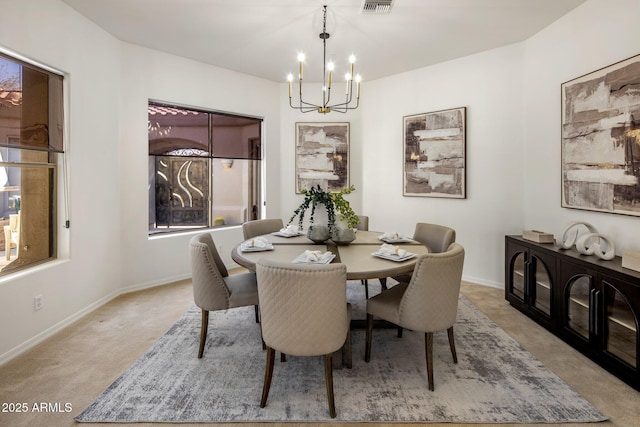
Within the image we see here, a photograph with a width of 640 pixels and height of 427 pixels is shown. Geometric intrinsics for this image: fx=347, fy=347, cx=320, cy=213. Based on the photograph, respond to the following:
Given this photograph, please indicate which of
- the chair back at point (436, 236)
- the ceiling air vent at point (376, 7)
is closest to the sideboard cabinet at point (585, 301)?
the chair back at point (436, 236)

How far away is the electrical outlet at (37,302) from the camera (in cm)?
273

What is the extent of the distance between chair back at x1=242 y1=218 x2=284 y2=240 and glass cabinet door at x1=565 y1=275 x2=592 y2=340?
2752 millimetres

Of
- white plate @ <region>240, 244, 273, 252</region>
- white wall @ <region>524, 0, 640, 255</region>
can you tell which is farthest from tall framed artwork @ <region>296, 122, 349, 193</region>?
white plate @ <region>240, 244, 273, 252</region>

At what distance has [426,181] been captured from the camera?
4711 millimetres

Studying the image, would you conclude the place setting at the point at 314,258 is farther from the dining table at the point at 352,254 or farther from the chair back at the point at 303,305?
the chair back at the point at 303,305

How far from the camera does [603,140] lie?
2.86 meters

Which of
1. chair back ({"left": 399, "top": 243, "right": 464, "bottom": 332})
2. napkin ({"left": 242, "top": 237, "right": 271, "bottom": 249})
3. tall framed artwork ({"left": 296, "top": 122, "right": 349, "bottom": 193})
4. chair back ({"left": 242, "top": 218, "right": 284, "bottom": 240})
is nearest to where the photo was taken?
chair back ({"left": 399, "top": 243, "right": 464, "bottom": 332})

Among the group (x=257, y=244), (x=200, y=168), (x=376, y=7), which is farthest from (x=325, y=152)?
(x=257, y=244)

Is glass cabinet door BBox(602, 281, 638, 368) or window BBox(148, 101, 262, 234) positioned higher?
window BBox(148, 101, 262, 234)

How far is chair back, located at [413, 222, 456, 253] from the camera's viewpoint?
119 inches

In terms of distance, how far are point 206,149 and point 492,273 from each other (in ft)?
13.4

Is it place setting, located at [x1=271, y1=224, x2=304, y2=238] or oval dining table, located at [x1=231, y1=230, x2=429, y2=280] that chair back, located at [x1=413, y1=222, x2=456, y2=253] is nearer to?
oval dining table, located at [x1=231, y1=230, x2=429, y2=280]

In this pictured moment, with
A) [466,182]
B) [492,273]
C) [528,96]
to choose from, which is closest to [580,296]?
[492,273]

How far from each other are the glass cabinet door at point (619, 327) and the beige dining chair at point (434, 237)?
1.07 m
